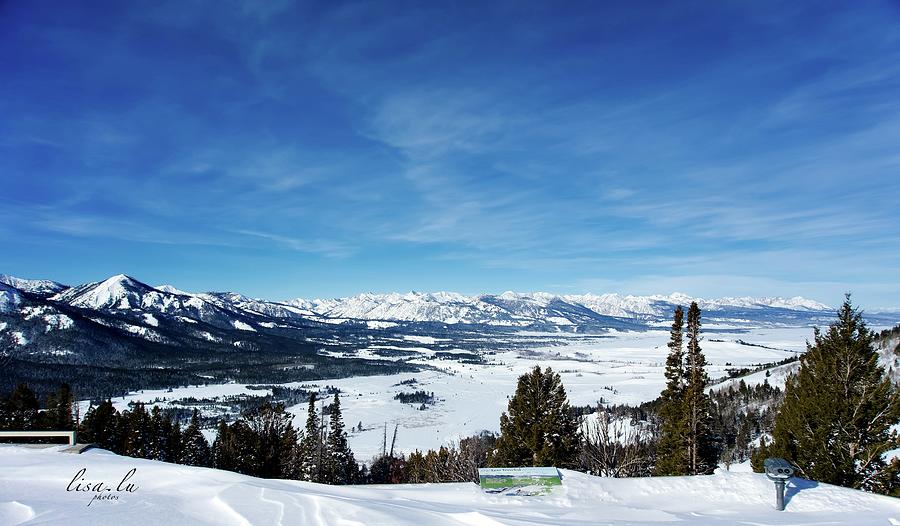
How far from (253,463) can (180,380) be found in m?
182

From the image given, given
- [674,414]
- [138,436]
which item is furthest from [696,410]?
[138,436]

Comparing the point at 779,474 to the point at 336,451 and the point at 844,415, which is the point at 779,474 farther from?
the point at 336,451

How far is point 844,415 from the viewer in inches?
613

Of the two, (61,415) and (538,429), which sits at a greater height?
(538,429)

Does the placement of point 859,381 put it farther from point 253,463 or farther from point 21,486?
point 253,463

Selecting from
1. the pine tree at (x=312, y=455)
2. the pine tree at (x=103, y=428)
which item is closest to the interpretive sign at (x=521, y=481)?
the pine tree at (x=312, y=455)

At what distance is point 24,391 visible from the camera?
3891 centimetres

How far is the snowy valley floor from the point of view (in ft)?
22.4

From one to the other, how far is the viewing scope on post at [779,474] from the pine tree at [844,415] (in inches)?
335

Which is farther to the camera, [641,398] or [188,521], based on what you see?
[641,398]

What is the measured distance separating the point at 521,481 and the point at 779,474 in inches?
188

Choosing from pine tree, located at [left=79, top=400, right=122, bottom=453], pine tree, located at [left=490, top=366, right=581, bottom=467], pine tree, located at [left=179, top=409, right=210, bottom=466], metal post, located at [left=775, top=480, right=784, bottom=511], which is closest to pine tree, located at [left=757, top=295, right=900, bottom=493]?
metal post, located at [left=775, top=480, right=784, bottom=511]

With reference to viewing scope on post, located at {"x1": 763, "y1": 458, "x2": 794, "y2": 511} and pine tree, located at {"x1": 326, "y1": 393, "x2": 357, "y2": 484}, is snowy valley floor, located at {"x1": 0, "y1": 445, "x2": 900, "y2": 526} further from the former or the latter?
pine tree, located at {"x1": 326, "y1": 393, "x2": 357, "y2": 484}

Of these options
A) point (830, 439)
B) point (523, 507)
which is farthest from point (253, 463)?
point (830, 439)
